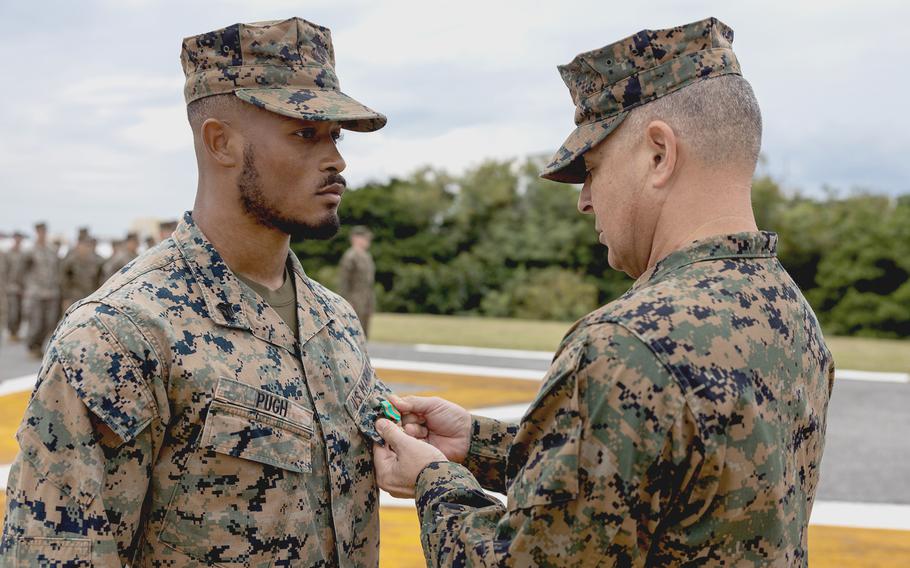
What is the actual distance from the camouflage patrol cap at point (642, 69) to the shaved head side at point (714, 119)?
3 centimetres

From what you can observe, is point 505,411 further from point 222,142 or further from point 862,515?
point 222,142

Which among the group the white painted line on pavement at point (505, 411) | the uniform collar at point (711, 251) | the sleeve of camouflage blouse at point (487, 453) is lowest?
the white painted line on pavement at point (505, 411)

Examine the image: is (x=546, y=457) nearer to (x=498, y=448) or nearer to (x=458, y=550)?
(x=458, y=550)

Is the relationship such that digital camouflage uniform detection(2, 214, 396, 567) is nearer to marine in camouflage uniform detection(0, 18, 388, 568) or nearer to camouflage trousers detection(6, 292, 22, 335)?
marine in camouflage uniform detection(0, 18, 388, 568)

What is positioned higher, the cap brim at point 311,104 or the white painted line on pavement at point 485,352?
the cap brim at point 311,104

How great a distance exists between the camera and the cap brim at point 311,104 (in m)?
2.29

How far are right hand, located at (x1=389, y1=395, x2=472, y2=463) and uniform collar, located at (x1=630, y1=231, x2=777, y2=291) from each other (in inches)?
34.5

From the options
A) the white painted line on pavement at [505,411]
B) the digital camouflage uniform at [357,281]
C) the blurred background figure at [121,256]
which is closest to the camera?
the white painted line on pavement at [505,411]

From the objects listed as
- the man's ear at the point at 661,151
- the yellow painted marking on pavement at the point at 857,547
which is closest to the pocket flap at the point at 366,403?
the man's ear at the point at 661,151

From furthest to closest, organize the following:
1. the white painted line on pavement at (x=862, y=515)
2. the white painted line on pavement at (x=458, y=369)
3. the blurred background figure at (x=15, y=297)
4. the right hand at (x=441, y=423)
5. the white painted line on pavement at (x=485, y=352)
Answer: the blurred background figure at (x=15, y=297) → the white painted line on pavement at (x=485, y=352) → the white painted line on pavement at (x=458, y=369) → the white painted line on pavement at (x=862, y=515) → the right hand at (x=441, y=423)

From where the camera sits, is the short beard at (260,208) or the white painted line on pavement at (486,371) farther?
the white painted line on pavement at (486,371)

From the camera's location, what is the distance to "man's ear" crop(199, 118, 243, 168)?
238 centimetres

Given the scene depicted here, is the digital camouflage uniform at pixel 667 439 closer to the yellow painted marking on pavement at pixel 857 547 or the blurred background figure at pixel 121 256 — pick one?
the yellow painted marking on pavement at pixel 857 547

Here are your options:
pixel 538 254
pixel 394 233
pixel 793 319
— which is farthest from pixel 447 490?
pixel 394 233
